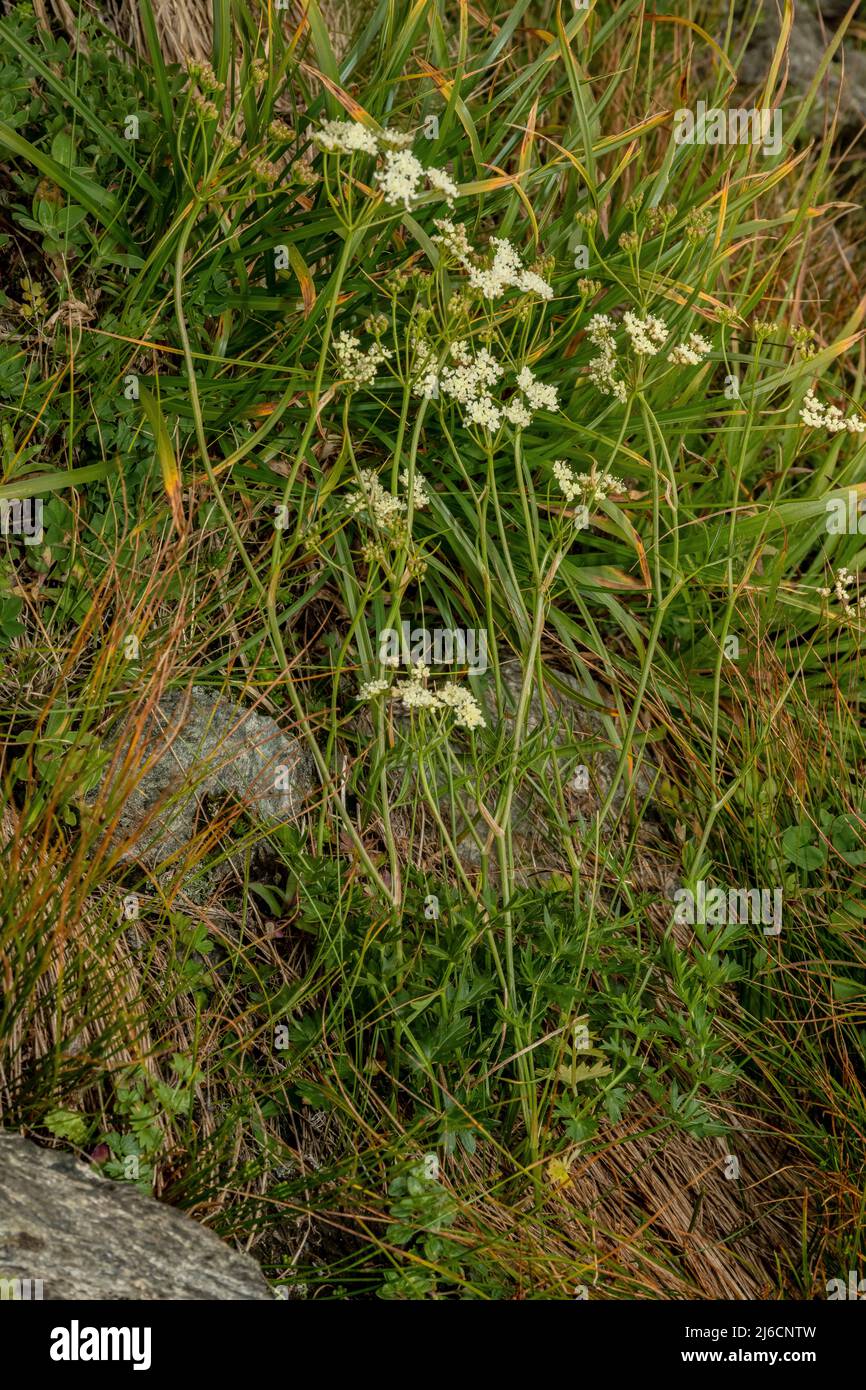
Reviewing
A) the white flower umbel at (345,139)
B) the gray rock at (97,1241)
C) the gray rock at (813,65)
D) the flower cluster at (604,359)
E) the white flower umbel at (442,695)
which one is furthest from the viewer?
the gray rock at (813,65)

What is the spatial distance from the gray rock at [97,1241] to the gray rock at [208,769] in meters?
0.54

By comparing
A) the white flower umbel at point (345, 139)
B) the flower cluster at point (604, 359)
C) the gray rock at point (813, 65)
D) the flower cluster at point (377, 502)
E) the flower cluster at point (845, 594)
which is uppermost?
the gray rock at point (813, 65)

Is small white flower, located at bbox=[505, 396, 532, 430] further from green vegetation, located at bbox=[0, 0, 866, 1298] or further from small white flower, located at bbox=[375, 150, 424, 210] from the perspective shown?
small white flower, located at bbox=[375, 150, 424, 210]

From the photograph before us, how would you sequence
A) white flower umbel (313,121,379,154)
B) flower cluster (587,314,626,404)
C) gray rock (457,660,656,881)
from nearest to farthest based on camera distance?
1. white flower umbel (313,121,379,154)
2. flower cluster (587,314,626,404)
3. gray rock (457,660,656,881)

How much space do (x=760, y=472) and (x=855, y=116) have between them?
1.83m

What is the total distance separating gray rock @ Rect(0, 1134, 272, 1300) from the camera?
1.42 m

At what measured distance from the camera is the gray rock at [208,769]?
1.95m

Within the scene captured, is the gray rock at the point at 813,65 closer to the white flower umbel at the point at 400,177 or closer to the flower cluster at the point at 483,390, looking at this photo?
the flower cluster at the point at 483,390

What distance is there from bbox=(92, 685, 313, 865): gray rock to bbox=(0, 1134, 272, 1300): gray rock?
1.76 feet

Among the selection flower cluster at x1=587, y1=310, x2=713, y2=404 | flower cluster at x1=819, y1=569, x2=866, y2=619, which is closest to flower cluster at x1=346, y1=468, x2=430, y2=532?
flower cluster at x1=587, y1=310, x2=713, y2=404

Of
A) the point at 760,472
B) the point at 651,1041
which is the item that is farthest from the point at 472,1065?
the point at 760,472

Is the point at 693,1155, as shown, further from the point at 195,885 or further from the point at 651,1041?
the point at 195,885

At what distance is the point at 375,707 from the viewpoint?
1915 millimetres

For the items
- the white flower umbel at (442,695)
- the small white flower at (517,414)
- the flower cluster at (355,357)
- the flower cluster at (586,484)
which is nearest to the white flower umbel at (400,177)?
the flower cluster at (355,357)
